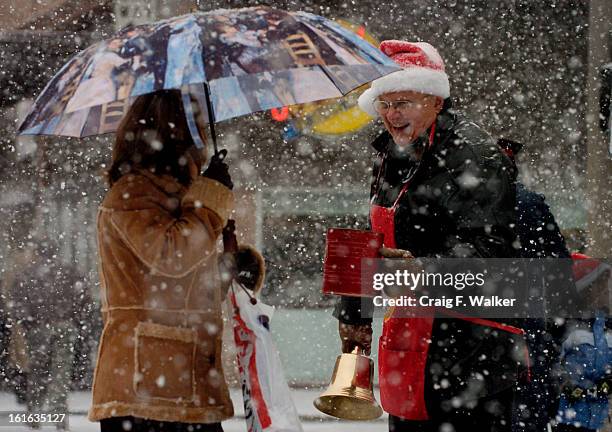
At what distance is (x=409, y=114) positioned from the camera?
384cm

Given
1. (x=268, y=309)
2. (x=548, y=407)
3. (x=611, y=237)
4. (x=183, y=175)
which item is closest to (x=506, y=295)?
(x=268, y=309)

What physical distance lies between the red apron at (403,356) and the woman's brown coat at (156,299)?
2.15ft

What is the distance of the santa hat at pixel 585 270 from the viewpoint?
5.78 meters

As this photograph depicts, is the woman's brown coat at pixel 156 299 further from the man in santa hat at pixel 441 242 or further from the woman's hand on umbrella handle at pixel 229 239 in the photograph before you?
the man in santa hat at pixel 441 242

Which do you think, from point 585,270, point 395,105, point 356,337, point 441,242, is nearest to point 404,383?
point 356,337

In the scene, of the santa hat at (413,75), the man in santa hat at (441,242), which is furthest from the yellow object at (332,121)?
the man in santa hat at (441,242)

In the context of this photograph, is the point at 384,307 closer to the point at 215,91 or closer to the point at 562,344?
the point at 215,91

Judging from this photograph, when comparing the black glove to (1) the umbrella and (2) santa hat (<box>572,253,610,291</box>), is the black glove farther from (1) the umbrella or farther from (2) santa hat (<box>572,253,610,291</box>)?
(2) santa hat (<box>572,253,610,291</box>)

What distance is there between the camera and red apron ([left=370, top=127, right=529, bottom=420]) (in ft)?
11.9

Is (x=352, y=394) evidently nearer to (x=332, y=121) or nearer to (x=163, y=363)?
(x=163, y=363)

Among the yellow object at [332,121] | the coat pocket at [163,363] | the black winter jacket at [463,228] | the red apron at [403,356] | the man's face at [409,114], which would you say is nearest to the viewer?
the coat pocket at [163,363]

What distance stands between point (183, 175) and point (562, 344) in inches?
111

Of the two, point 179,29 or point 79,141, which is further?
point 79,141

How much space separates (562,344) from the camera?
5504mm
